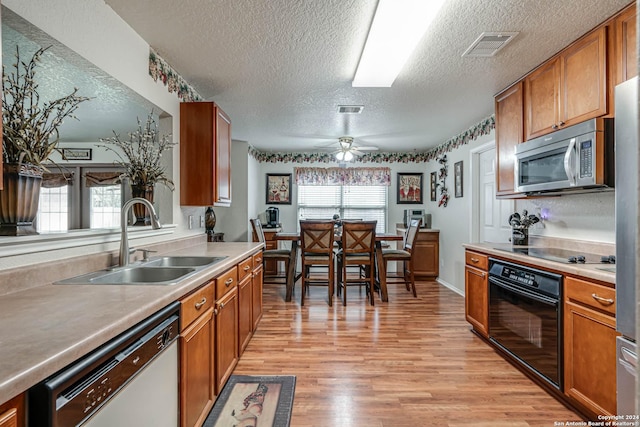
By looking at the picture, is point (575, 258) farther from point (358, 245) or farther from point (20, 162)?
point (20, 162)

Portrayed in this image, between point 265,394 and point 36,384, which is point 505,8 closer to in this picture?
point 36,384

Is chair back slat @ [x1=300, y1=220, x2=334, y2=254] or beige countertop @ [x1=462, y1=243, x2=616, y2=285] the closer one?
beige countertop @ [x1=462, y1=243, x2=616, y2=285]

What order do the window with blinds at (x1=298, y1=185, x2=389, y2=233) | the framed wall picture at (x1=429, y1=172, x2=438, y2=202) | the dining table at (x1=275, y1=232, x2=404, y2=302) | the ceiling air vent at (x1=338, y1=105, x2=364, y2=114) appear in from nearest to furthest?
the ceiling air vent at (x1=338, y1=105, x2=364, y2=114) < the dining table at (x1=275, y1=232, x2=404, y2=302) < the framed wall picture at (x1=429, y1=172, x2=438, y2=202) < the window with blinds at (x1=298, y1=185, x2=389, y2=233)

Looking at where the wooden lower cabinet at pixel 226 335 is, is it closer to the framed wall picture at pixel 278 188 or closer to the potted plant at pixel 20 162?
the potted plant at pixel 20 162

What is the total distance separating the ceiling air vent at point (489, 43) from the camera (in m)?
2.09

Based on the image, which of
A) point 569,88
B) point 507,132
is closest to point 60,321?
point 569,88

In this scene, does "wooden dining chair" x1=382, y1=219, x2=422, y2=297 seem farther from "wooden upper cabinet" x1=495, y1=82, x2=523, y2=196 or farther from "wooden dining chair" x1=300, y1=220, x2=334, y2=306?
"wooden upper cabinet" x1=495, y1=82, x2=523, y2=196

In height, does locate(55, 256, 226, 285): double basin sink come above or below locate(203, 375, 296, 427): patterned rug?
above

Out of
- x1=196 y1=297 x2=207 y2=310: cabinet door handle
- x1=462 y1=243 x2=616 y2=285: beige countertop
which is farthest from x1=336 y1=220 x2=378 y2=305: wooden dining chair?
x1=196 y1=297 x2=207 y2=310: cabinet door handle

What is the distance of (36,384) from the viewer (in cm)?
66

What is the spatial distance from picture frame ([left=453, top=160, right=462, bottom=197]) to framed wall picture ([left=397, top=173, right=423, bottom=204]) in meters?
1.24

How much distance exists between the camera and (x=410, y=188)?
6125 mm

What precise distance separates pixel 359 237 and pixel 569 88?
2431 mm

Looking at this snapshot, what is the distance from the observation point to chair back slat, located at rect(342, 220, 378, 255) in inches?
157
